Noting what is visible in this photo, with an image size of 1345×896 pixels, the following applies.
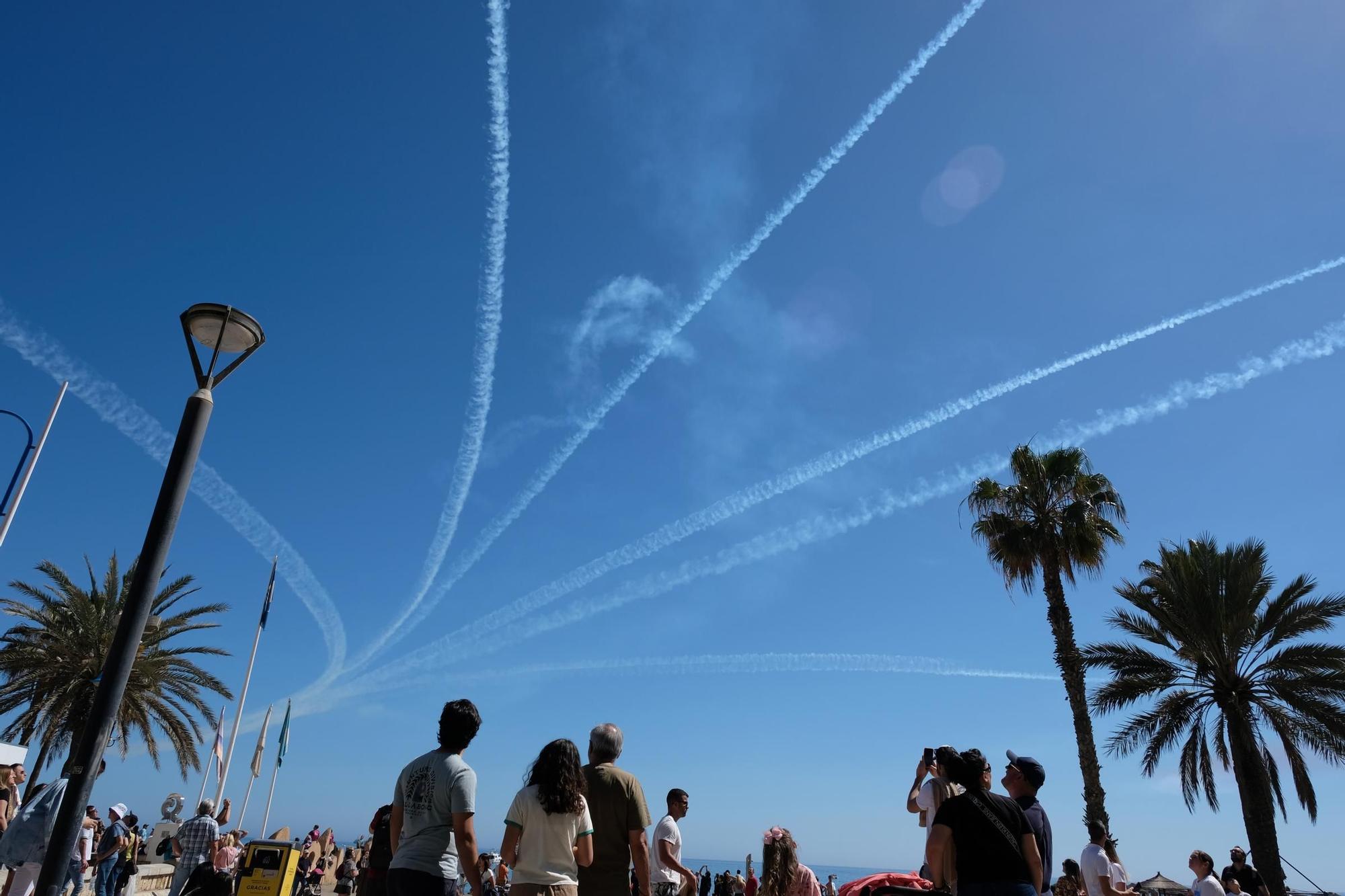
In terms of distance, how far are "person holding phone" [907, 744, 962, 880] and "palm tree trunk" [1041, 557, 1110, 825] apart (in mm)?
13520

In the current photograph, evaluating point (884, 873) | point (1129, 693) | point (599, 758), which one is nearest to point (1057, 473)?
point (1129, 693)

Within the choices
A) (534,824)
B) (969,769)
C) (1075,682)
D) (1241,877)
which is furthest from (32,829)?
(1075,682)

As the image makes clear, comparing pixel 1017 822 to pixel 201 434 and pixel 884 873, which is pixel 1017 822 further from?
pixel 201 434

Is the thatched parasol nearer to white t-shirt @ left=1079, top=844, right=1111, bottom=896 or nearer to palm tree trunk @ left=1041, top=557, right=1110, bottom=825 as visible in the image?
palm tree trunk @ left=1041, top=557, right=1110, bottom=825

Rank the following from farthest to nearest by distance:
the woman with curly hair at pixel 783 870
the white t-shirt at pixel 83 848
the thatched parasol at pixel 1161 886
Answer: the thatched parasol at pixel 1161 886 < the white t-shirt at pixel 83 848 < the woman with curly hair at pixel 783 870

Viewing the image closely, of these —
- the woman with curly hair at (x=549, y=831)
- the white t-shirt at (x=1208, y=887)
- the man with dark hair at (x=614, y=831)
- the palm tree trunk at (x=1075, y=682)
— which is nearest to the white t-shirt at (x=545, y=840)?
the woman with curly hair at (x=549, y=831)

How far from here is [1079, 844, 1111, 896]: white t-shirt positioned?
702cm

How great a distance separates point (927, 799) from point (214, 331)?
20.4 ft

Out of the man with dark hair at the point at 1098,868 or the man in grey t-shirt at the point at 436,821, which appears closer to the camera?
the man in grey t-shirt at the point at 436,821

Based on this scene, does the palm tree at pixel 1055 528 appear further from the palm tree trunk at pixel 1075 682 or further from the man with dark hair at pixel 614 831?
the man with dark hair at pixel 614 831

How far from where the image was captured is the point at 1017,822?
4.27 metres

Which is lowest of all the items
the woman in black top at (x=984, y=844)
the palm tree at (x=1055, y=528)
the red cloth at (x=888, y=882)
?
the red cloth at (x=888, y=882)

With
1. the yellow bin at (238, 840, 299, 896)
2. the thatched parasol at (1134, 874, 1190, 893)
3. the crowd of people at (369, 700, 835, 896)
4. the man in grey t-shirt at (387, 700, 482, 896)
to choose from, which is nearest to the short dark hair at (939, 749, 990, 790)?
the crowd of people at (369, 700, 835, 896)

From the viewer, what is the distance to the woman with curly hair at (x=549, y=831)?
4.37m
